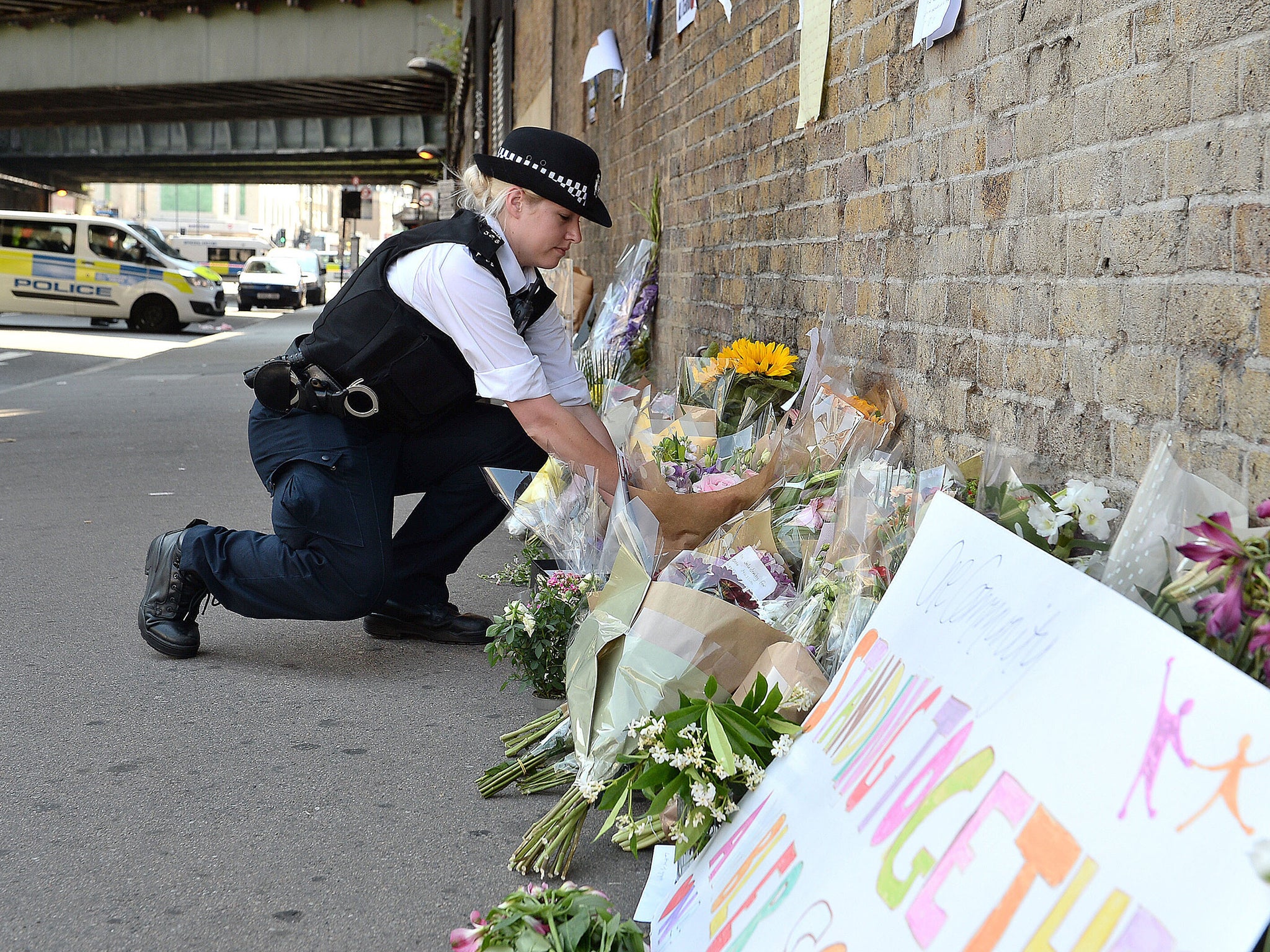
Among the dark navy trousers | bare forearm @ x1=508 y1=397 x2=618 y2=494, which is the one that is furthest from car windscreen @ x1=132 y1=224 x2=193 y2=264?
bare forearm @ x1=508 y1=397 x2=618 y2=494

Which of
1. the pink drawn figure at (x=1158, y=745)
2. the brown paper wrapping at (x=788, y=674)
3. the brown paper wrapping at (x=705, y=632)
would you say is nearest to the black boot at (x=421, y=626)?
the brown paper wrapping at (x=705, y=632)

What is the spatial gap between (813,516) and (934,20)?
3.99ft

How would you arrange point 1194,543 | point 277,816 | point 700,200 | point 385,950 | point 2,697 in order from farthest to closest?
point 700,200 → point 2,697 → point 277,816 → point 385,950 → point 1194,543

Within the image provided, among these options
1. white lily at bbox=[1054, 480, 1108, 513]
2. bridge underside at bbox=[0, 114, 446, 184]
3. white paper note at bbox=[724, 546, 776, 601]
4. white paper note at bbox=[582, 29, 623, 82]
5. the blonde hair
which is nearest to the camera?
white lily at bbox=[1054, 480, 1108, 513]

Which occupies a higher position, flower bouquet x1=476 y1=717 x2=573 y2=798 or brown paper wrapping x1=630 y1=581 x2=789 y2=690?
brown paper wrapping x1=630 y1=581 x2=789 y2=690

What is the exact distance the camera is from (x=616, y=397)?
14.8ft

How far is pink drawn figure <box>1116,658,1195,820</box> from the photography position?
1.26 metres

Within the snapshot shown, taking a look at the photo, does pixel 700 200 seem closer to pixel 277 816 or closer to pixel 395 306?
pixel 395 306

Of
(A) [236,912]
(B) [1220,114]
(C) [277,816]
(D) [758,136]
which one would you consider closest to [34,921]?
(A) [236,912]

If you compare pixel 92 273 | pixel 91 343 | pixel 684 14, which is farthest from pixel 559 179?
pixel 92 273

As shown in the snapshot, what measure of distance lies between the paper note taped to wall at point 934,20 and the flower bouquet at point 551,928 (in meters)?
2.10

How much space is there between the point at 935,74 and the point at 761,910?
2.08m

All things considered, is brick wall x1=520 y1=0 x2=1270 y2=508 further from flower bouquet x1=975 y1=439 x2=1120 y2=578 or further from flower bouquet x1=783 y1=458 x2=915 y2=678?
flower bouquet x1=783 y1=458 x2=915 y2=678

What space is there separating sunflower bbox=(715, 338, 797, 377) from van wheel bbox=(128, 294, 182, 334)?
778 inches
